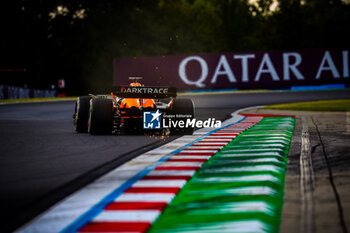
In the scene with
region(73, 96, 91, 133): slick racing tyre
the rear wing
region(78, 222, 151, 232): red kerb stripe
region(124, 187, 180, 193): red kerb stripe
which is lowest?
region(124, 187, 180, 193): red kerb stripe

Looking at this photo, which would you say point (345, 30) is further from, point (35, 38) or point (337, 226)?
point (337, 226)

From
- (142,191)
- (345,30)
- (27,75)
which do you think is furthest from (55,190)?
(345,30)

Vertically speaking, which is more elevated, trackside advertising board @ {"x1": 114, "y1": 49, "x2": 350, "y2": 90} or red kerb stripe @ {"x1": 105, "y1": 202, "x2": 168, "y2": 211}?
trackside advertising board @ {"x1": 114, "y1": 49, "x2": 350, "y2": 90}

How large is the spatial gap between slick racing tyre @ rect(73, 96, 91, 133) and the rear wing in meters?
1.52

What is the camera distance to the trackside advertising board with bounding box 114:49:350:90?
41625 millimetres

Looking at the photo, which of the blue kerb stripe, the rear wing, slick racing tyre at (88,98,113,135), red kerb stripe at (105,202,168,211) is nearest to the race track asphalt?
slick racing tyre at (88,98,113,135)

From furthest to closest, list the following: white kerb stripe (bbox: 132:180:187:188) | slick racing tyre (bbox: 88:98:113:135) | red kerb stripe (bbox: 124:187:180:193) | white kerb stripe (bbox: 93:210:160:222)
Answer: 1. slick racing tyre (bbox: 88:98:113:135)
2. white kerb stripe (bbox: 132:180:187:188)
3. red kerb stripe (bbox: 124:187:180:193)
4. white kerb stripe (bbox: 93:210:160:222)

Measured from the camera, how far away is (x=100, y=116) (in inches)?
505

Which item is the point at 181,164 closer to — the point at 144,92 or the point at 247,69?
the point at 144,92

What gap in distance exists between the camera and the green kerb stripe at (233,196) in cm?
514

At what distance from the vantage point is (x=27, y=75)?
49.2 meters

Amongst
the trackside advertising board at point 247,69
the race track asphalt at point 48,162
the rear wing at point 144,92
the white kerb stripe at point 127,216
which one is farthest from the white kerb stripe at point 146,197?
the trackside advertising board at point 247,69

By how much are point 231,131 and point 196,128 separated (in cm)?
142

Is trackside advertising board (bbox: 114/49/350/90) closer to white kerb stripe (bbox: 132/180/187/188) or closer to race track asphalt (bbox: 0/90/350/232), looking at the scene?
race track asphalt (bbox: 0/90/350/232)
